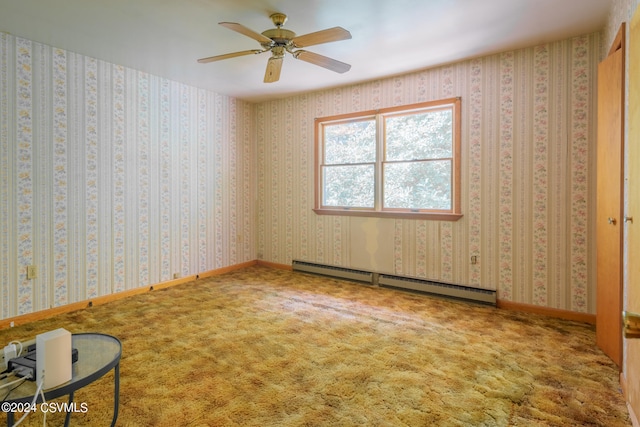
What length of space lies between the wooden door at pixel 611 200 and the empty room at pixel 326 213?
0.09ft

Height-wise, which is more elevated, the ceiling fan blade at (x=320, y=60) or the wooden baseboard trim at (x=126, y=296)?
the ceiling fan blade at (x=320, y=60)

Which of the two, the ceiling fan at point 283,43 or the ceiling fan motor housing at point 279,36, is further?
the ceiling fan motor housing at point 279,36

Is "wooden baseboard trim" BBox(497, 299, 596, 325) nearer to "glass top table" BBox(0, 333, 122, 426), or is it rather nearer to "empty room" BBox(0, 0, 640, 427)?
"empty room" BBox(0, 0, 640, 427)

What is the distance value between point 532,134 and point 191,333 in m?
3.62

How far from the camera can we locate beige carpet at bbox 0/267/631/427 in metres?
1.87

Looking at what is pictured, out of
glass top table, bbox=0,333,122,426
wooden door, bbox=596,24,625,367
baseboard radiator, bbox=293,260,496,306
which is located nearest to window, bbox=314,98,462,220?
baseboard radiator, bbox=293,260,496,306

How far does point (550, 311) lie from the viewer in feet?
11.1

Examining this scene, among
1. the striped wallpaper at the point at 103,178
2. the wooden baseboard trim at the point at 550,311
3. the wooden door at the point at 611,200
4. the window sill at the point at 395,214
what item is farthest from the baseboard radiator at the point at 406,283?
the striped wallpaper at the point at 103,178

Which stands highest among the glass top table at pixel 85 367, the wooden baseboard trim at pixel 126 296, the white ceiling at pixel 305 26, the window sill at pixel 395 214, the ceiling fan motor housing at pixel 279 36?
the white ceiling at pixel 305 26

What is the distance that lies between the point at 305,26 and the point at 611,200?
2623 millimetres

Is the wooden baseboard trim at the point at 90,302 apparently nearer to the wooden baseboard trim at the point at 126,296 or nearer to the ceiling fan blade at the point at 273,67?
the wooden baseboard trim at the point at 126,296

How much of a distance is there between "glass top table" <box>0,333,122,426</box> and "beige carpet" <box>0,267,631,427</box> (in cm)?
42

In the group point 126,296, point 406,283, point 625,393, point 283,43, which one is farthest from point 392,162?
point 126,296

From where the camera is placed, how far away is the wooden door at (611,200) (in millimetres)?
2293
